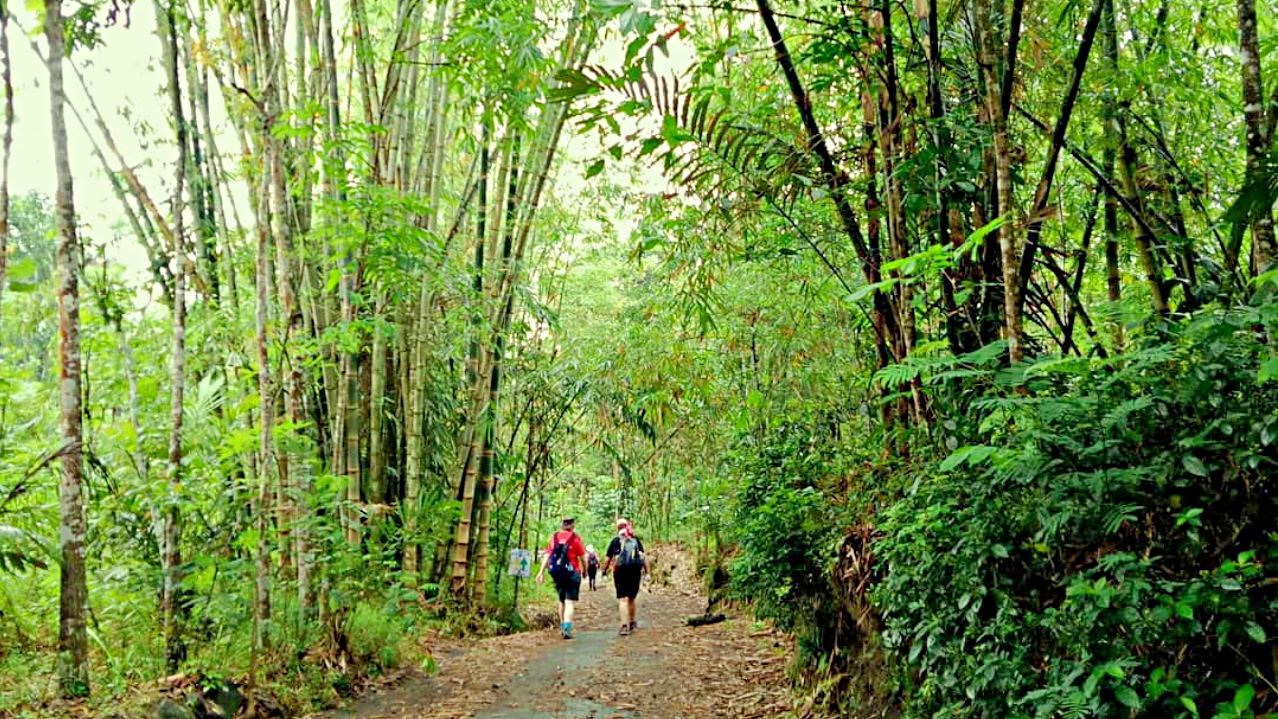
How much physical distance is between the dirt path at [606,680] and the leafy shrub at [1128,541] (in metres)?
2.94

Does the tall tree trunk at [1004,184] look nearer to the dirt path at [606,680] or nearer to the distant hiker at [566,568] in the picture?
the dirt path at [606,680]

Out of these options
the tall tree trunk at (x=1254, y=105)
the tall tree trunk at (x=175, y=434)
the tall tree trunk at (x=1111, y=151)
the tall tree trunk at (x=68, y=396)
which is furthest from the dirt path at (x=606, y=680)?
the tall tree trunk at (x=1254, y=105)

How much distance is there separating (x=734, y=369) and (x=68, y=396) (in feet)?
22.4

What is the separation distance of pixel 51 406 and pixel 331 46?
12.8 feet

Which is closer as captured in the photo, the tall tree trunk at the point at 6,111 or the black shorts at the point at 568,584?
the tall tree trunk at the point at 6,111

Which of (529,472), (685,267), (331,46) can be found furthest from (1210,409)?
(529,472)

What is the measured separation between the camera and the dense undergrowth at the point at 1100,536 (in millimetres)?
2162

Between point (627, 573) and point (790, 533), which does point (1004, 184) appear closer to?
point (790, 533)

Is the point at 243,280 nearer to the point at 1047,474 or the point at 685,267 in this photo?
the point at 685,267

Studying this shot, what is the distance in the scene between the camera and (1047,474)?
2445mm

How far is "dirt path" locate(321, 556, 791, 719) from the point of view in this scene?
5.51m

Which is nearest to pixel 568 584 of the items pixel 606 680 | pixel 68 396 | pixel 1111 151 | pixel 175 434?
pixel 606 680

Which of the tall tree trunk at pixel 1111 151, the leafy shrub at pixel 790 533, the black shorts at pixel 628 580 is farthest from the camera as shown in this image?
the black shorts at pixel 628 580

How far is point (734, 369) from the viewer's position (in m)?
9.73
